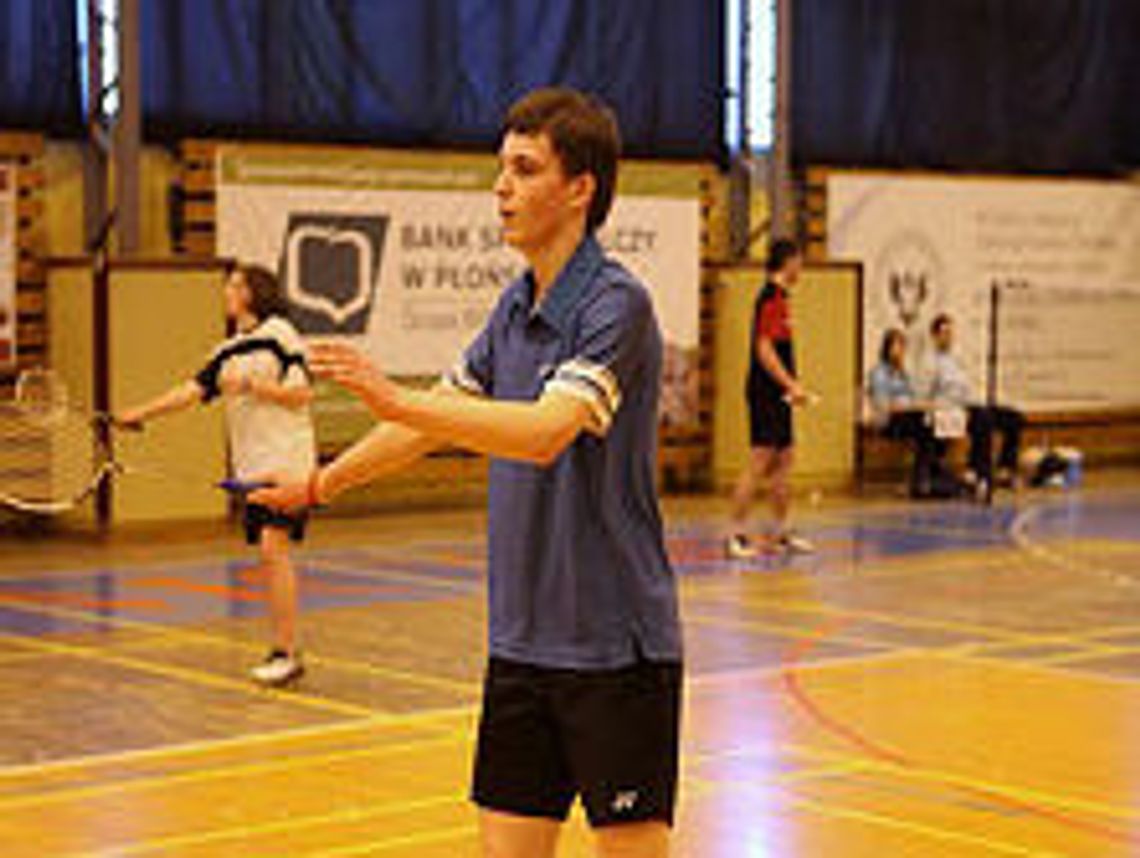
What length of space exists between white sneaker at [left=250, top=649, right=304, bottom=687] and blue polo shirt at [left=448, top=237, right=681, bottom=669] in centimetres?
557

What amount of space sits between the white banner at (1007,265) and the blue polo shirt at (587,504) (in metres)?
17.0

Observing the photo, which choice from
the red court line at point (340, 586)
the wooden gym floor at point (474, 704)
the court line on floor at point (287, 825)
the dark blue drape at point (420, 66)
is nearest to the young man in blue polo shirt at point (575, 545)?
the wooden gym floor at point (474, 704)

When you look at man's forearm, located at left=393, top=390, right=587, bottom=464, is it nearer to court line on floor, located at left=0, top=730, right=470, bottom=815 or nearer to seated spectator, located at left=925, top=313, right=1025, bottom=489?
court line on floor, located at left=0, top=730, right=470, bottom=815

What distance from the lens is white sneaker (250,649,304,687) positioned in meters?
9.67

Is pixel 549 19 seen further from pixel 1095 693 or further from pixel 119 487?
pixel 1095 693

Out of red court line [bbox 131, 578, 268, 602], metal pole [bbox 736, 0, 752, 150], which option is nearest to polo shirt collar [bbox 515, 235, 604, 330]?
red court line [bbox 131, 578, 268, 602]

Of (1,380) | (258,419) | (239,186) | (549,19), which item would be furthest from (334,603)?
(549,19)

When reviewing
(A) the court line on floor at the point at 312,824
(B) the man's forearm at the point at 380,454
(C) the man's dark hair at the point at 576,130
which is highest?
(C) the man's dark hair at the point at 576,130

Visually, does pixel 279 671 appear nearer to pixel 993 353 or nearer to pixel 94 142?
pixel 94 142

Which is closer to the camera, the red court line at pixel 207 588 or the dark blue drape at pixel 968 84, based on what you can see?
the red court line at pixel 207 588

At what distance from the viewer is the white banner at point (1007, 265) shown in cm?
2128

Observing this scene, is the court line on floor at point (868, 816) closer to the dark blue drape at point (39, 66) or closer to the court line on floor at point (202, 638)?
the court line on floor at point (202, 638)

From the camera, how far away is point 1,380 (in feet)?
51.2

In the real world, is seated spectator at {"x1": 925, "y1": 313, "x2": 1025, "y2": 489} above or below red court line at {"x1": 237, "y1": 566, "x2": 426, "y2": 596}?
above
